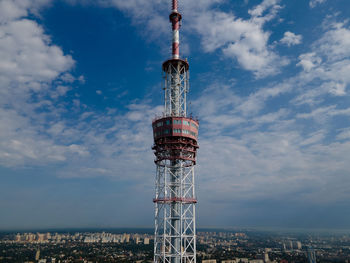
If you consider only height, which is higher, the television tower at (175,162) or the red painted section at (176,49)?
the red painted section at (176,49)

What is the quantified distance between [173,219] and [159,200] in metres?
4.49

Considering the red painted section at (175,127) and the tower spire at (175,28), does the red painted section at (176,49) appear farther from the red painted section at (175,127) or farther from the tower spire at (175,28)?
the red painted section at (175,127)

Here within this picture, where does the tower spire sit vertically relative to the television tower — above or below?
above

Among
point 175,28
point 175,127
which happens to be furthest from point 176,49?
point 175,127

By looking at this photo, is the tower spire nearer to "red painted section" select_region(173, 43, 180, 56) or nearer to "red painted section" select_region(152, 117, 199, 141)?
"red painted section" select_region(173, 43, 180, 56)

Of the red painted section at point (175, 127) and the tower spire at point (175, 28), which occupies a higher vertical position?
the tower spire at point (175, 28)

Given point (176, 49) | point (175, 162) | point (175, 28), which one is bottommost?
point (175, 162)

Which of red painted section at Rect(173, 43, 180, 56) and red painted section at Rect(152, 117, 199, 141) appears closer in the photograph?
red painted section at Rect(152, 117, 199, 141)

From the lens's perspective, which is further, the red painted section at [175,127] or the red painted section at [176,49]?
the red painted section at [176,49]

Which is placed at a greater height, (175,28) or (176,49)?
Answer: (175,28)

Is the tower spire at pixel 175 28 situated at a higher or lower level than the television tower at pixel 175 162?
higher

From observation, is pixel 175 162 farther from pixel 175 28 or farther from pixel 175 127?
pixel 175 28

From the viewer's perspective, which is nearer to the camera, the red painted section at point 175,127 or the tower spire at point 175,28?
the red painted section at point 175,127

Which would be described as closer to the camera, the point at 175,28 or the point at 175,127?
the point at 175,127
